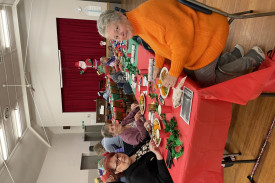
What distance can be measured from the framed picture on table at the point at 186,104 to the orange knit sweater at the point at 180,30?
0.13m

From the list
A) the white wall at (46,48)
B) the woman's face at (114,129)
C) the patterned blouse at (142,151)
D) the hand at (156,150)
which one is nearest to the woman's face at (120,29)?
the hand at (156,150)

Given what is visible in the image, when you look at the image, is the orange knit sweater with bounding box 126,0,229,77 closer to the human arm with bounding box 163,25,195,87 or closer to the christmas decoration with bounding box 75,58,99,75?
the human arm with bounding box 163,25,195,87

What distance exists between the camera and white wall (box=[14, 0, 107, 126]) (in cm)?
504

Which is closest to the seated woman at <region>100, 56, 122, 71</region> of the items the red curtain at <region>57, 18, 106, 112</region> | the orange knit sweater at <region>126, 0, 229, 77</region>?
the red curtain at <region>57, 18, 106, 112</region>

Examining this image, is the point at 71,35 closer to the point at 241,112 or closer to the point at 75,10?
the point at 75,10

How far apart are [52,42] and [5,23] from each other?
135 centimetres

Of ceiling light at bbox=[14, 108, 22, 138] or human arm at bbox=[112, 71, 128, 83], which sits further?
ceiling light at bbox=[14, 108, 22, 138]

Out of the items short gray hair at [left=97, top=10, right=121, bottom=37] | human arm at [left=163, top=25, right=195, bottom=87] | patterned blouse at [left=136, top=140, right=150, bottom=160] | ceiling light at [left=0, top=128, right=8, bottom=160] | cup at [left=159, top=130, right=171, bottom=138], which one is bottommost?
ceiling light at [left=0, top=128, right=8, bottom=160]

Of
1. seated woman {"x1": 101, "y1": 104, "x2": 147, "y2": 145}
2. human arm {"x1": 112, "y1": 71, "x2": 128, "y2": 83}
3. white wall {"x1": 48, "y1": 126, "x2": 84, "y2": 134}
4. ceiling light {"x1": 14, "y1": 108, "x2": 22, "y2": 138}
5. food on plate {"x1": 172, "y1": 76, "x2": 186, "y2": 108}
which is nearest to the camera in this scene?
food on plate {"x1": 172, "y1": 76, "x2": 186, "y2": 108}

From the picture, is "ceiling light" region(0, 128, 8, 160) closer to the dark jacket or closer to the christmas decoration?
the dark jacket

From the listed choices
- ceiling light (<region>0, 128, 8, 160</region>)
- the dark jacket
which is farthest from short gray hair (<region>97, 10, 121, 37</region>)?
ceiling light (<region>0, 128, 8, 160</region>)

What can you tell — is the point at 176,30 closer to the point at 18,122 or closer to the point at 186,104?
the point at 186,104

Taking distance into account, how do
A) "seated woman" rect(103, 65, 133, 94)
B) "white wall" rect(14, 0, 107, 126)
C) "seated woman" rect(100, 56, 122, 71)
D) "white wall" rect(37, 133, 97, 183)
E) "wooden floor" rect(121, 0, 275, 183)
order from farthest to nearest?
"white wall" rect(14, 0, 107, 126), "white wall" rect(37, 133, 97, 183), "seated woman" rect(100, 56, 122, 71), "seated woman" rect(103, 65, 133, 94), "wooden floor" rect(121, 0, 275, 183)

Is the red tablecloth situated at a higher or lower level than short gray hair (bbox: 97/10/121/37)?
lower
